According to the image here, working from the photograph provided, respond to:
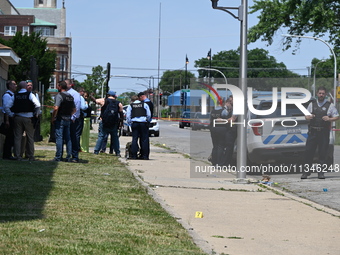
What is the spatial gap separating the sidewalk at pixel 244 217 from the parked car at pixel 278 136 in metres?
1.88

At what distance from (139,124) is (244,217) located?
34.3ft

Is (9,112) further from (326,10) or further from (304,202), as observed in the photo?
(326,10)

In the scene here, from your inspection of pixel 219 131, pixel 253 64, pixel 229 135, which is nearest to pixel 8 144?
pixel 219 131

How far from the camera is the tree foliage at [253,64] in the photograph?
→ 125 m

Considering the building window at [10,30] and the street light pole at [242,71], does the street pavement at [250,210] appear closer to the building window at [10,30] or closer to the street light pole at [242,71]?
the street light pole at [242,71]

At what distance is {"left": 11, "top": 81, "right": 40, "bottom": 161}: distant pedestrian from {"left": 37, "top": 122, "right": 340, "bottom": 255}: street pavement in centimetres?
247

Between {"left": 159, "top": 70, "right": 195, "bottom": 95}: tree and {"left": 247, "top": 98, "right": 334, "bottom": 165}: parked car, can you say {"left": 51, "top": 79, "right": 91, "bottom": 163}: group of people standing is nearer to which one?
{"left": 247, "top": 98, "right": 334, "bottom": 165}: parked car

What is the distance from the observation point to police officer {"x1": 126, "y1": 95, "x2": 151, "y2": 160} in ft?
64.1

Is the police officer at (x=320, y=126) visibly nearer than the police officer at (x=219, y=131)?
Yes

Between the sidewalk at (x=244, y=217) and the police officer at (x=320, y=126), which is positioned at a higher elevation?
the police officer at (x=320, y=126)

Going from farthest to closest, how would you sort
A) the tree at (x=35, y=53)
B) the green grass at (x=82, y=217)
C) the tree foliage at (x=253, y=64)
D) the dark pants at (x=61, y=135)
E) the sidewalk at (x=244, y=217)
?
the tree foliage at (x=253, y=64), the tree at (x=35, y=53), the dark pants at (x=61, y=135), the sidewalk at (x=244, y=217), the green grass at (x=82, y=217)

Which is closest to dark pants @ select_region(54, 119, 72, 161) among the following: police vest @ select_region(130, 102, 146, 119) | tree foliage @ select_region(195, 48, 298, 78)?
police vest @ select_region(130, 102, 146, 119)

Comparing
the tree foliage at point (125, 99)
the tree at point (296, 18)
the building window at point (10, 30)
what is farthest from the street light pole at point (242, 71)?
the tree foliage at point (125, 99)

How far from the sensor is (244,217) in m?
9.32
